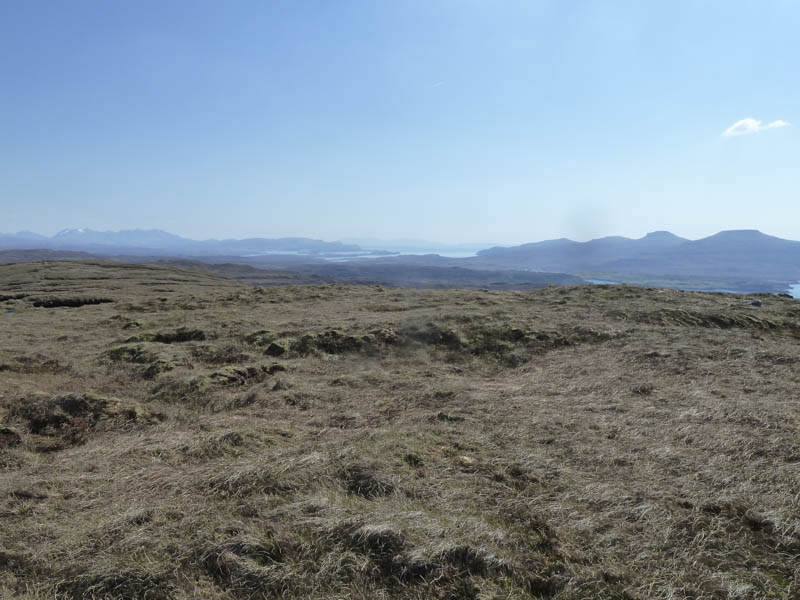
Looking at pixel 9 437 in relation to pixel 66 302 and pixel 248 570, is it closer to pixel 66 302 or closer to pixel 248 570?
pixel 248 570

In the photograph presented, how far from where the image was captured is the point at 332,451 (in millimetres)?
8312

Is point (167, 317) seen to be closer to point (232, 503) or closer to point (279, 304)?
point (279, 304)

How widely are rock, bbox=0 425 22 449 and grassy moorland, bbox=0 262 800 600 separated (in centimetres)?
7

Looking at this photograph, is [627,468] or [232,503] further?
[627,468]

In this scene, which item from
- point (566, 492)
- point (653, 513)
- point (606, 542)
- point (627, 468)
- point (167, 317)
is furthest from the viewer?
point (167, 317)

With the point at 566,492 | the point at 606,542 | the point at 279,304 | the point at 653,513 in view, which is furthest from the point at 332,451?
the point at 279,304

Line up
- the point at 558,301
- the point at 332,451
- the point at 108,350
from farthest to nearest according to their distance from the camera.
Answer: the point at 558,301 → the point at 108,350 → the point at 332,451

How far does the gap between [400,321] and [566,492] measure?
15.8m

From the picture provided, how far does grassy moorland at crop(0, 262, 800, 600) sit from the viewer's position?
16.7ft

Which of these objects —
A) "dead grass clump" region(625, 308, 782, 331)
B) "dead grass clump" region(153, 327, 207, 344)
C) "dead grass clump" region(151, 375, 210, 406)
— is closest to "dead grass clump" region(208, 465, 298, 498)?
"dead grass clump" region(151, 375, 210, 406)

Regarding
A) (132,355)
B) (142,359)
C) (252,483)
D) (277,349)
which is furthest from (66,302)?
(252,483)

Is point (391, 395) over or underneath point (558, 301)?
underneath

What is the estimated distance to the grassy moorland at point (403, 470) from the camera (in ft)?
16.7

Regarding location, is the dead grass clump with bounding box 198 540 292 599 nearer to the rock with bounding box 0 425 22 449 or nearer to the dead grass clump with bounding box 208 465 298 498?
the dead grass clump with bounding box 208 465 298 498
